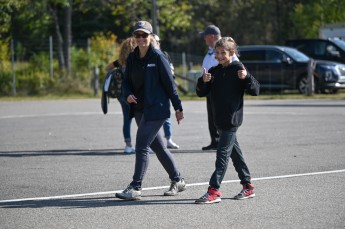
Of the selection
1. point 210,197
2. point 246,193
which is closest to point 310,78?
point 246,193

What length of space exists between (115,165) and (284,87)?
19.2 m

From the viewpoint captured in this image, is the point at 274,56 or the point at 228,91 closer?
the point at 228,91

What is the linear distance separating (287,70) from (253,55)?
1.48 m

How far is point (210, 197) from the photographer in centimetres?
898

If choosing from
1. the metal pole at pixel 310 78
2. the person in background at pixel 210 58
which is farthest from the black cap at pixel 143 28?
the metal pole at pixel 310 78

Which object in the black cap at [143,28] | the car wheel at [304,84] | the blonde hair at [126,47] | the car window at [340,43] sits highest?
the black cap at [143,28]

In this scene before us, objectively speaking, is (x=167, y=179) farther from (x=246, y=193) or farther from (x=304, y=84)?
(x=304, y=84)

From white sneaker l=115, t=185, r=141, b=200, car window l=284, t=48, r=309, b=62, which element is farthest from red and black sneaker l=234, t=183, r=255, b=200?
car window l=284, t=48, r=309, b=62

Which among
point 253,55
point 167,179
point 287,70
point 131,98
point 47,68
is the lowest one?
point 47,68

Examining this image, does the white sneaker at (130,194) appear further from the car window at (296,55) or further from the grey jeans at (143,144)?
the car window at (296,55)

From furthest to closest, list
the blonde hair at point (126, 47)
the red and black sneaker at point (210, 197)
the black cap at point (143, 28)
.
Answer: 1. the blonde hair at point (126, 47)
2. the black cap at point (143, 28)
3. the red and black sneaker at point (210, 197)

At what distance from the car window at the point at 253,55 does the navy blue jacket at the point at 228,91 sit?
2238 cm

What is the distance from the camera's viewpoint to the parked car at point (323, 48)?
110ft

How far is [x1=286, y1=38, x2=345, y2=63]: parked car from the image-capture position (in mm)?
33594
